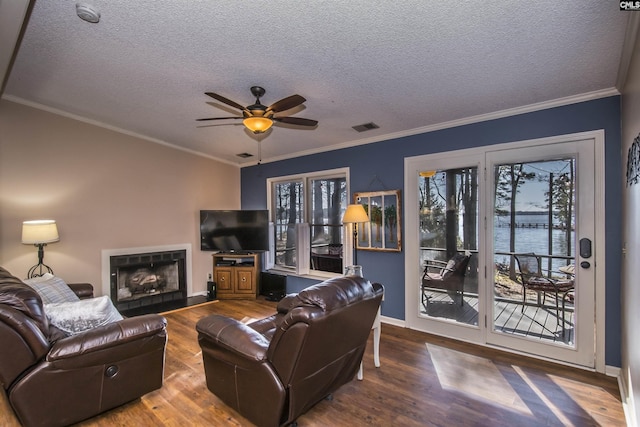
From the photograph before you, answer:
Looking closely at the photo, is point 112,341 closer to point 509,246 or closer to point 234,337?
point 234,337

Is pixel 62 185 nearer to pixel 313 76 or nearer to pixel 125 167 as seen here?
pixel 125 167

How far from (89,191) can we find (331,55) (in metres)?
4.10

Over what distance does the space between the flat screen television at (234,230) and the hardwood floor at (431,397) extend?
2.46m

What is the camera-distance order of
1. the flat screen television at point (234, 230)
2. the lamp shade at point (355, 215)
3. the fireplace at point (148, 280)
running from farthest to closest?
the flat screen television at point (234, 230), the fireplace at point (148, 280), the lamp shade at point (355, 215)

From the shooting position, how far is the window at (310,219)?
4.94 m

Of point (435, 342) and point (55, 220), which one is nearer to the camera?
point (435, 342)

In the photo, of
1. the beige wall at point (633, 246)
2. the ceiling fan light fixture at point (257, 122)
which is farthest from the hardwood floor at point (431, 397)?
the ceiling fan light fixture at point (257, 122)

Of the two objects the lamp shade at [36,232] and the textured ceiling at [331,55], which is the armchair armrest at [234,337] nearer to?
the textured ceiling at [331,55]

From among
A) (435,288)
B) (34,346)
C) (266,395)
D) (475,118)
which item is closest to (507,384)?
(435,288)

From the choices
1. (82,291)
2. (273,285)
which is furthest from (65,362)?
(273,285)

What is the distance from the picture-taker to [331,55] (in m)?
2.32

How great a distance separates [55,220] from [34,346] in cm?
294

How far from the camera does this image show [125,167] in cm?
470

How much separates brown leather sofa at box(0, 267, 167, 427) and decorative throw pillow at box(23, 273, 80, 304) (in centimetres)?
56
